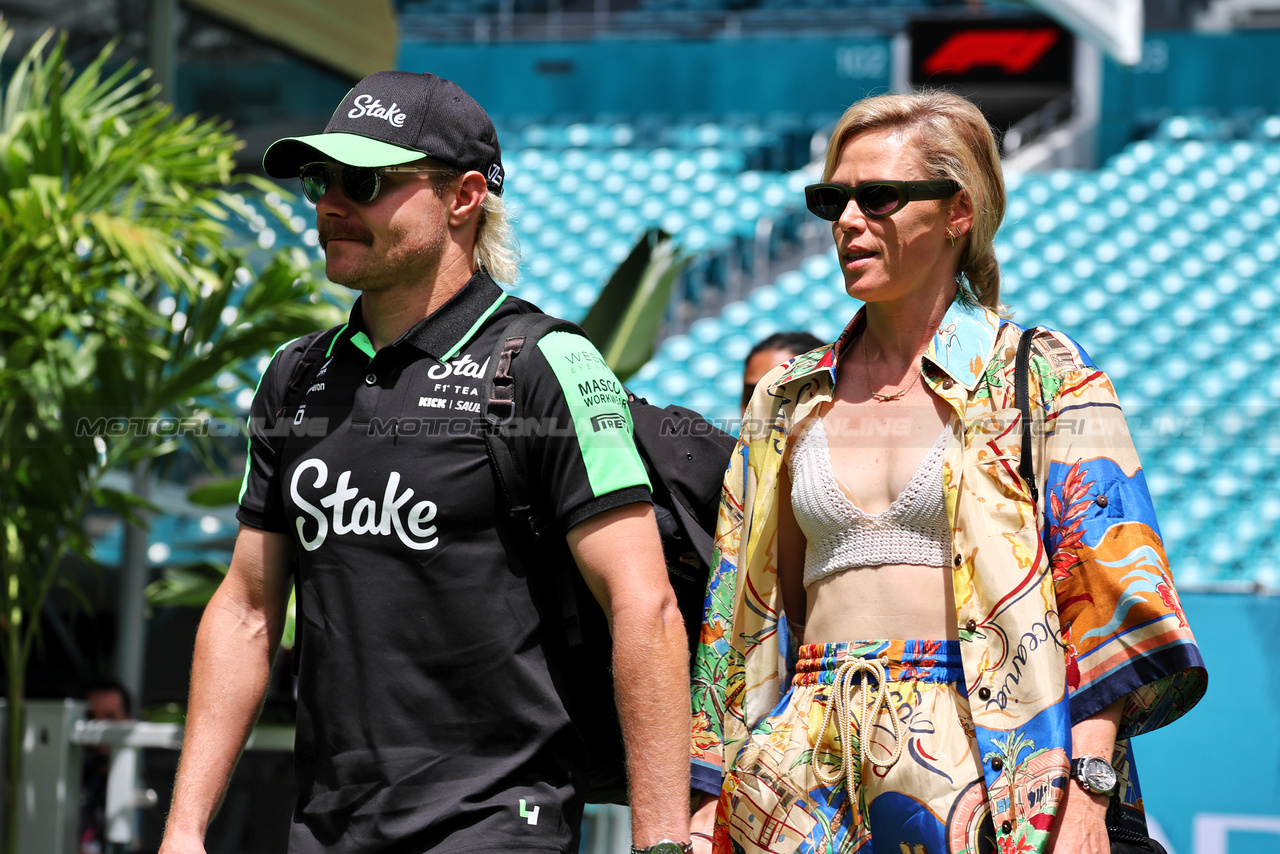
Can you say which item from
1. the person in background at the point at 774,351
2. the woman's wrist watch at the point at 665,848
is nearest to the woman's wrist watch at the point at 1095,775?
the woman's wrist watch at the point at 665,848

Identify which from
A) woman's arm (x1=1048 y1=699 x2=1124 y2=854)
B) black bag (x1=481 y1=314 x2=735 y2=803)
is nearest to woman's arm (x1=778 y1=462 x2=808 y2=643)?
black bag (x1=481 y1=314 x2=735 y2=803)

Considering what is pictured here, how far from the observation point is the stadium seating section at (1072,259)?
30.5 feet

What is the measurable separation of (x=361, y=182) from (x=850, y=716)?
40.6 inches

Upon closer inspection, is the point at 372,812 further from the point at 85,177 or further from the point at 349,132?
the point at 85,177

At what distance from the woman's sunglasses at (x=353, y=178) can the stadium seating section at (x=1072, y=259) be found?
5.91m

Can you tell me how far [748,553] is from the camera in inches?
79.1

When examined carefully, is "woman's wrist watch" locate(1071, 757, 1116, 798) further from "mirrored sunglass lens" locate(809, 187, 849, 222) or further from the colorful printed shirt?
"mirrored sunglass lens" locate(809, 187, 849, 222)

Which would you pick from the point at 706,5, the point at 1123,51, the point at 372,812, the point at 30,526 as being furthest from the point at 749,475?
the point at 706,5

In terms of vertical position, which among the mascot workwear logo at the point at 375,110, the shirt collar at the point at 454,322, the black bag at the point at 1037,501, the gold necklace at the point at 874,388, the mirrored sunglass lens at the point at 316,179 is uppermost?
the mascot workwear logo at the point at 375,110

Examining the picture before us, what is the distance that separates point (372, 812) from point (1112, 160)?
13387mm

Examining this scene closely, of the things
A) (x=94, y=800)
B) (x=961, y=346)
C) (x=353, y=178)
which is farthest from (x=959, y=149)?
(x=94, y=800)

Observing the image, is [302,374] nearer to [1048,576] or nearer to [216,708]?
[216,708]

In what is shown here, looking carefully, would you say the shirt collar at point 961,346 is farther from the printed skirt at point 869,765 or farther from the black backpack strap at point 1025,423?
the printed skirt at point 869,765

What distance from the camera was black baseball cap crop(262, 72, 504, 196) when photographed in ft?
6.43
